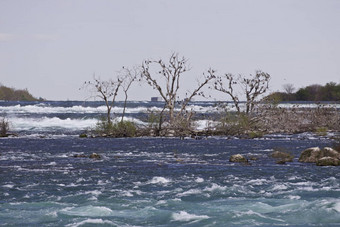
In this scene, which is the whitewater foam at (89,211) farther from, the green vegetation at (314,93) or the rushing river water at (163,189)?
the green vegetation at (314,93)

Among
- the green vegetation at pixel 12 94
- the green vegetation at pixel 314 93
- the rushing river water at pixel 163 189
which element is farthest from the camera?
the green vegetation at pixel 12 94

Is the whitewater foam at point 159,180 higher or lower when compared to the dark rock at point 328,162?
lower

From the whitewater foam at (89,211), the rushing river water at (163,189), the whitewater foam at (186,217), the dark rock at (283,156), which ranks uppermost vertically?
the dark rock at (283,156)

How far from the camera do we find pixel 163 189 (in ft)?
60.6

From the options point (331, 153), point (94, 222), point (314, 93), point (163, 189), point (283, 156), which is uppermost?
point (314, 93)

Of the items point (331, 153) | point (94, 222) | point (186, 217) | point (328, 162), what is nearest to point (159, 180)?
point (186, 217)

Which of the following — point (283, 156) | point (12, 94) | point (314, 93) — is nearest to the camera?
point (283, 156)

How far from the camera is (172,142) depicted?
35.5 meters

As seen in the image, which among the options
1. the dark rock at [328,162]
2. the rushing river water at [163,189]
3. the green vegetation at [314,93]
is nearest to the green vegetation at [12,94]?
the green vegetation at [314,93]

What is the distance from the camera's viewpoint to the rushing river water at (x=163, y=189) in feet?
47.7

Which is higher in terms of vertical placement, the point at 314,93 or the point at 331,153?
the point at 314,93

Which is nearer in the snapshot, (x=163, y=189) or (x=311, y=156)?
(x=163, y=189)

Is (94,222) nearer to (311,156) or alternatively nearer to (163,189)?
(163,189)

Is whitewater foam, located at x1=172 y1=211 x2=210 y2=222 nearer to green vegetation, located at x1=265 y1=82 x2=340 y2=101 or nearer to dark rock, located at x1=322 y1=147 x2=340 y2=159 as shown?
dark rock, located at x1=322 y1=147 x2=340 y2=159
